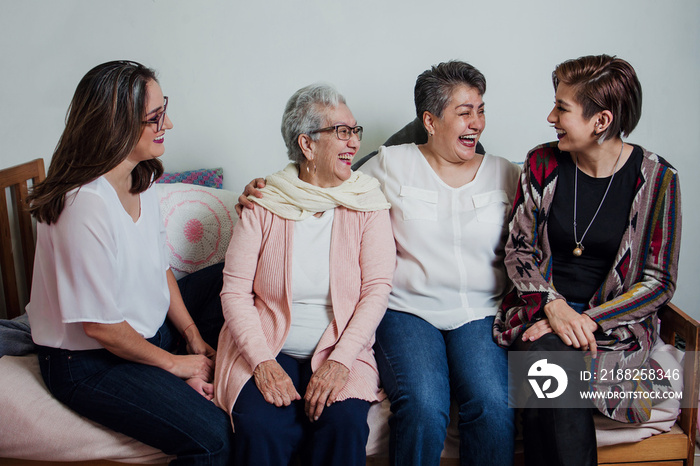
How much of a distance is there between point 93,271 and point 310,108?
78cm

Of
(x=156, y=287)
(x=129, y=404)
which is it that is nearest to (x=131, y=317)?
(x=156, y=287)

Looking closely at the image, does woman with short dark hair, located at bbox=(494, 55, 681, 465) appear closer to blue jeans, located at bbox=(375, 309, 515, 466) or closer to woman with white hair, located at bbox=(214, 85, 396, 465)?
blue jeans, located at bbox=(375, 309, 515, 466)

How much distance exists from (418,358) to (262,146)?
127cm

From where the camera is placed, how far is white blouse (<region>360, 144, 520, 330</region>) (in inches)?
74.9

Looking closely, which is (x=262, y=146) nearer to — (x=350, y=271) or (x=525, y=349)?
(x=350, y=271)

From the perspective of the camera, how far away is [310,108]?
1.77m

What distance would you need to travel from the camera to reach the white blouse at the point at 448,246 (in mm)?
1901

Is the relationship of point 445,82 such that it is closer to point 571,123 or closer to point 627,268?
point 571,123

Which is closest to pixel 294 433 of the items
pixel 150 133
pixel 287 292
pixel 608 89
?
pixel 287 292

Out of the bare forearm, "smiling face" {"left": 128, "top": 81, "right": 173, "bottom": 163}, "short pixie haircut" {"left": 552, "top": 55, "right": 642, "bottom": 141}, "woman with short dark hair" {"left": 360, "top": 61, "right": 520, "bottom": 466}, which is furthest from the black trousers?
"smiling face" {"left": 128, "top": 81, "right": 173, "bottom": 163}

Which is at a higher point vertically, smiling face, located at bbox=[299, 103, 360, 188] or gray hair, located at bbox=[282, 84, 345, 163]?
gray hair, located at bbox=[282, 84, 345, 163]

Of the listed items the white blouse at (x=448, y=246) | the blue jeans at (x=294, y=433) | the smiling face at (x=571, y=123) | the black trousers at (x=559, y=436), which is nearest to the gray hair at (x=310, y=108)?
the white blouse at (x=448, y=246)

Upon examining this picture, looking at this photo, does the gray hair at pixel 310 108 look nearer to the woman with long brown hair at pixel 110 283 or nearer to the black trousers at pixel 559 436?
the woman with long brown hair at pixel 110 283

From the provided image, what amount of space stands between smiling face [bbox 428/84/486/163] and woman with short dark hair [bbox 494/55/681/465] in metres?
0.21
